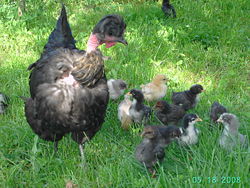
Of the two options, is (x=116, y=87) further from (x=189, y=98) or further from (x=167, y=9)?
(x=167, y=9)

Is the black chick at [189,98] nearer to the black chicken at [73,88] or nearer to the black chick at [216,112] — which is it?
the black chick at [216,112]

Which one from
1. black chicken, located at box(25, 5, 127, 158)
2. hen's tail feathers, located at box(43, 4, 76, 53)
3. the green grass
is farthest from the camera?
hen's tail feathers, located at box(43, 4, 76, 53)

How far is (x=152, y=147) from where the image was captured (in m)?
3.33

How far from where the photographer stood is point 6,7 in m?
8.14

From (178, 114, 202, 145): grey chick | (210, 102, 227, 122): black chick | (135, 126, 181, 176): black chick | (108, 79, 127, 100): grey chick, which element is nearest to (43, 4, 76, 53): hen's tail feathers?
(108, 79, 127, 100): grey chick

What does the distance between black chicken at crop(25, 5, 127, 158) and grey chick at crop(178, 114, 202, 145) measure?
3.17ft

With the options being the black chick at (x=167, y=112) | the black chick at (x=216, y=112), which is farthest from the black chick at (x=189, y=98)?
the black chick at (x=216, y=112)

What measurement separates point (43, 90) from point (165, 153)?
146 cm

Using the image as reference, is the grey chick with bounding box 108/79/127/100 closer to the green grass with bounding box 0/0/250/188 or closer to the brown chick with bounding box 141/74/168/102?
the green grass with bounding box 0/0/250/188

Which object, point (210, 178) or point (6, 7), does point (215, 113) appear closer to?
point (210, 178)

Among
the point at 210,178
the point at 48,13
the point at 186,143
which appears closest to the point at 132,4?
the point at 48,13

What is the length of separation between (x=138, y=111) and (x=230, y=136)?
1427 millimetres

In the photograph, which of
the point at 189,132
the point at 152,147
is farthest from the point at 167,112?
the point at 152,147

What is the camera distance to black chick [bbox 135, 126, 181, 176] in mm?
3273
